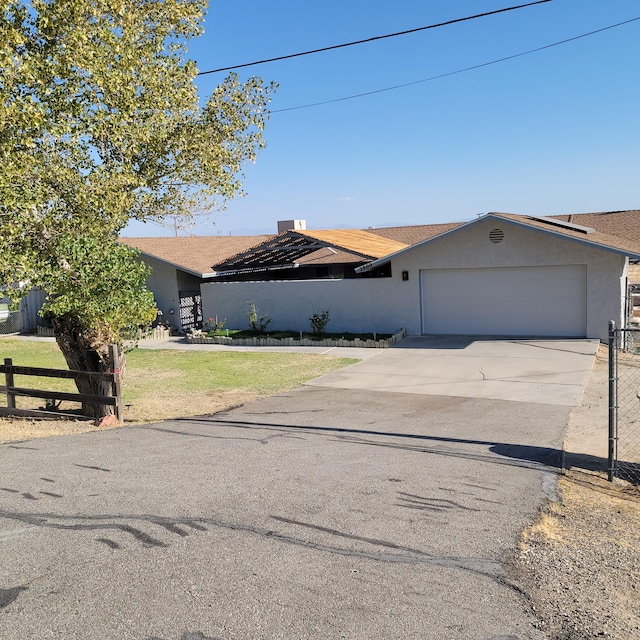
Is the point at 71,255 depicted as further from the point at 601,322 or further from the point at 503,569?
the point at 601,322

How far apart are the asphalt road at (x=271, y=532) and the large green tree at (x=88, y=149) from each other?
2.68m

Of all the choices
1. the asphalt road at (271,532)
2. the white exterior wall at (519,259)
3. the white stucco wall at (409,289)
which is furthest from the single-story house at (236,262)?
Result: the asphalt road at (271,532)

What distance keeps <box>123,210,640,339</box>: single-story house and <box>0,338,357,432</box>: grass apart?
4378 mm

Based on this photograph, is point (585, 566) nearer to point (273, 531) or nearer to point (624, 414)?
point (273, 531)

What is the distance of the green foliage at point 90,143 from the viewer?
403 inches

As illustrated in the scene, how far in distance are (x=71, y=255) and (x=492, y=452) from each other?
7.67 meters

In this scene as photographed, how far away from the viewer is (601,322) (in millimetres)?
18906

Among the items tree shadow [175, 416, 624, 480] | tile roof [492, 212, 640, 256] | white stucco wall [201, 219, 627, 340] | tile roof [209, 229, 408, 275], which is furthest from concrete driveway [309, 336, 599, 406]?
tile roof [209, 229, 408, 275]

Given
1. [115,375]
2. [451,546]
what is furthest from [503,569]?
[115,375]

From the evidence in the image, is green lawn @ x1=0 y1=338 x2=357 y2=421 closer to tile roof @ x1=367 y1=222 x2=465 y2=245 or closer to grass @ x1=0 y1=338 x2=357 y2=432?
grass @ x1=0 y1=338 x2=357 y2=432

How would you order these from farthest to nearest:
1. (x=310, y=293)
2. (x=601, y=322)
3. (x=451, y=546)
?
1. (x=310, y=293)
2. (x=601, y=322)
3. (x=451, y=546)

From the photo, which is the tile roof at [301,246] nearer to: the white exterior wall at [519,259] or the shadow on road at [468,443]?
the white exterior wall at [519,259]

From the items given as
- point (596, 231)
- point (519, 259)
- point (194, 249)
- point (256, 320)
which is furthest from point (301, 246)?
point (596, 231)

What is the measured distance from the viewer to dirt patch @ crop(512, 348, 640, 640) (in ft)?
13.0
